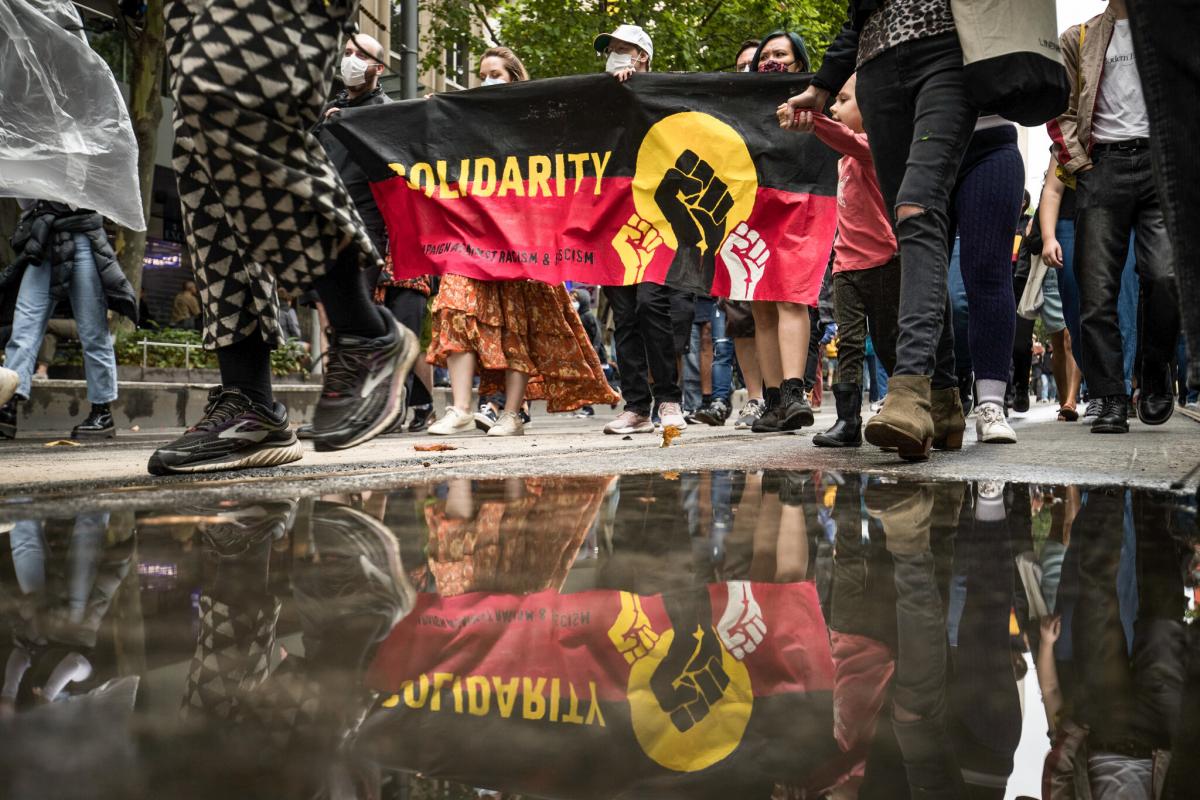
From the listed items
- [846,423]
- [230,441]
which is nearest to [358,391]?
[230,441]

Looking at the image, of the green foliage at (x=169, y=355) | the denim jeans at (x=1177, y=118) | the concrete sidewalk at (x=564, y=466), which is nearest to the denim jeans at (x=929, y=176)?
the concrete sidewalk at (x=564, y=466)

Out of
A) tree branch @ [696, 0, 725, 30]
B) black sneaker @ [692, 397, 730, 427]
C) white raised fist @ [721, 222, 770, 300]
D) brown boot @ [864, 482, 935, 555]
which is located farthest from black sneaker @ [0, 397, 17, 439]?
tree branch @ [696, 0, 725, 30]

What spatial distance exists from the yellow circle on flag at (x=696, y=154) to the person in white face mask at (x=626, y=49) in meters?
0.42

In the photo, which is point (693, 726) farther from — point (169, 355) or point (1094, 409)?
point (169, 355)

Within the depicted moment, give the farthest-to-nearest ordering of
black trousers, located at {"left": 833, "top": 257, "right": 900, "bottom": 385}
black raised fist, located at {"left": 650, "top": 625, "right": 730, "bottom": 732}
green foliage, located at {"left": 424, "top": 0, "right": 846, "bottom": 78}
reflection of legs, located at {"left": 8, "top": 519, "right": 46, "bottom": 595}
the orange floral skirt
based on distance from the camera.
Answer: green foliage, located at {"left": 424, "top": 0, "right": 846, "bottom": 78}
the orange floral skirt
black trousers, located at {"left": 833, "top": 257, "right": 900, "bottom": 385}
reflection of legs, located at {"left": 8, "top": 519, "right": 46, "bottom": 595}
black raised fist, located at {"left": 650, "top": 625, "right": 730, "bottom": 732}

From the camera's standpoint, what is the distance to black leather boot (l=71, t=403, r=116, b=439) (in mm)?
5496

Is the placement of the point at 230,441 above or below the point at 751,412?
above

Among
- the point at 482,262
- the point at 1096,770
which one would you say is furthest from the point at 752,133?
the point at 1096,770

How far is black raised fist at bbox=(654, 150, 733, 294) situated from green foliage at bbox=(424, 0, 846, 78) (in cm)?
1175

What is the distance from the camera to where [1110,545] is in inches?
53.0

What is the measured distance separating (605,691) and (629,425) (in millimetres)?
4662

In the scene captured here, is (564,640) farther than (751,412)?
No

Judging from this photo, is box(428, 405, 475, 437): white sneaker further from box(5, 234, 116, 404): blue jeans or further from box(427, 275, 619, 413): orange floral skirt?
box(5, 234, 116, 404): blue jeans

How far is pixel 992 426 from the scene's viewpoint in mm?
3545
